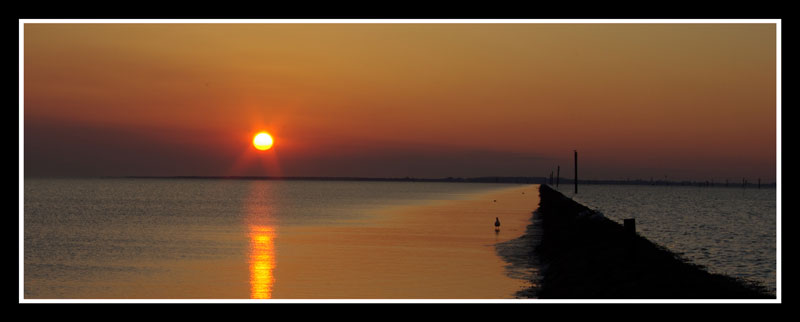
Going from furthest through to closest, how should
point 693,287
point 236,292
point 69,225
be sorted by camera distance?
point 69,225, point 236,292, point 693,287

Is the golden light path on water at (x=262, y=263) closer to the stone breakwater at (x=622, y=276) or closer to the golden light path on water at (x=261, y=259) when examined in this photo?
the golden light path on water at (x=261, y=259)

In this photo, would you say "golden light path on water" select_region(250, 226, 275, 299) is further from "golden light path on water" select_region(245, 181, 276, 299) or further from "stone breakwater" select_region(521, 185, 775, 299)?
"stone breakwater" select_region(521, 185, 775, 299)

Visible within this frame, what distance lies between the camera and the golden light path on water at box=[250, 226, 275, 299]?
72.4 ft

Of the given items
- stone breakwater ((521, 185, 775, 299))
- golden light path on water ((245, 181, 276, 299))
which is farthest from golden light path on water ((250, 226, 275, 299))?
stone breakwater ((521, 185, 775, 299))

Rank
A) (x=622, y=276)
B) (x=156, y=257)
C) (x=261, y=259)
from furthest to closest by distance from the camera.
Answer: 1. (x=156, y=257)
2. (x=261, y=259)
3. (x=622, y=276)

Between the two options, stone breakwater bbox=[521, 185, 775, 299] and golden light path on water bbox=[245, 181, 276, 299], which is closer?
stone breakwater bbox=[521, 185, 775, 299]

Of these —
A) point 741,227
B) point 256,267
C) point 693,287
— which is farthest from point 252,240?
point 741,227

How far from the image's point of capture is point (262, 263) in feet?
93.5

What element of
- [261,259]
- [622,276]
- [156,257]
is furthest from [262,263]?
[622,276]

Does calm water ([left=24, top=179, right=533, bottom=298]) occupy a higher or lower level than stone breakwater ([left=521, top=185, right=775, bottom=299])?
lower

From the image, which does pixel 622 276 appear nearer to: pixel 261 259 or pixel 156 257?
pixel 261 259
